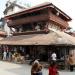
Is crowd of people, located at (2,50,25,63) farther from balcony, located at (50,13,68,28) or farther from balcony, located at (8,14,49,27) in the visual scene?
balcony, located at (50,13,68,28)

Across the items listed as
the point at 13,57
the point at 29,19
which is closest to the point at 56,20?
the point at 29,19

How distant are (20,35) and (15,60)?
6123 millimetres

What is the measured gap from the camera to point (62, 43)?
20578mm

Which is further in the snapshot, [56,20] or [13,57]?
[56,20]

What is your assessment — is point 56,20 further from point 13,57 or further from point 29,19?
point 13,57

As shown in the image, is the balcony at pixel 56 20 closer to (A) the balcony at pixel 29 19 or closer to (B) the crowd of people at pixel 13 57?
(A) the balcony at pixel 29 19

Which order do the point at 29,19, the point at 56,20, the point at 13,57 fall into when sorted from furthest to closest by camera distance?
1. the point at 56,20
2. the point at 29,19
3. the point at 13,57

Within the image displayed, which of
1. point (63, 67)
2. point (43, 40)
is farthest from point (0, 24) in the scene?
point (63, 67)

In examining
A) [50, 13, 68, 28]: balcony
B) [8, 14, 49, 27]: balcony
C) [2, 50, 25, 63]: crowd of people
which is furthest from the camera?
[50, 13, 68, 28]: balcony

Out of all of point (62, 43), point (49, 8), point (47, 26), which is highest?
point (49, 8)

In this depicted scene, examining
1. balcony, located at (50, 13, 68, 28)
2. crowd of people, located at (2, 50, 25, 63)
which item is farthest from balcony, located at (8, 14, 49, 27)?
crowd of people, located at (2, 50, 25, 63)

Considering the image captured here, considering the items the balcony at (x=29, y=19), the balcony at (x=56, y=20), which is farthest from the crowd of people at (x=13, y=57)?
the balcony at (x=56, y=20)

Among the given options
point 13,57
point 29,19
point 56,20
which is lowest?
point 13,57

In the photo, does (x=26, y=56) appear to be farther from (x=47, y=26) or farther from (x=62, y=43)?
(x=62, y=43)
